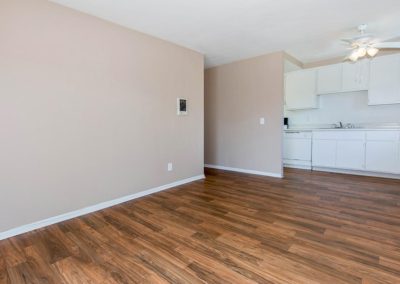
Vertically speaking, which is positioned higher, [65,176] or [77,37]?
[77,37]

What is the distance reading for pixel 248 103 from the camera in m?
4.57

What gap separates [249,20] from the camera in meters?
→ 2.84

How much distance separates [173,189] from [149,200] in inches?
22.3

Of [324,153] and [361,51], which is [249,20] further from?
[324,153]

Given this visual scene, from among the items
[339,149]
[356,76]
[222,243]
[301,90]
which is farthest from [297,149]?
[222,243]

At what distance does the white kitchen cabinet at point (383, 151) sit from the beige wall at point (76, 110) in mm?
3558

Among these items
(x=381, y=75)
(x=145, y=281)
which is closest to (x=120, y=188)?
(x=145, y=281)

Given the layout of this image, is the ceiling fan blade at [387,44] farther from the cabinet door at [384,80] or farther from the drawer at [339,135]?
the drawer at [339,135]

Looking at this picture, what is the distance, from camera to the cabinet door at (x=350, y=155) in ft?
13.8

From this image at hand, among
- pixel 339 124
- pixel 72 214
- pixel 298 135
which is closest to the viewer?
pixel 72 214

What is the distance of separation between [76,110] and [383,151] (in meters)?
4.90

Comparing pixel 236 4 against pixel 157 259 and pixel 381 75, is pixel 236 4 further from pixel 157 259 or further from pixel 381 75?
pixel 381 75

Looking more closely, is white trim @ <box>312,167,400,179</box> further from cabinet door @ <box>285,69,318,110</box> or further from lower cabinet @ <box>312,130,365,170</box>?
cabinet door @ <box>285,69,318,110</box>

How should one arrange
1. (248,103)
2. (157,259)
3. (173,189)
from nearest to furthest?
1. (157,259)
2. (173,189)
3. (248,103)
